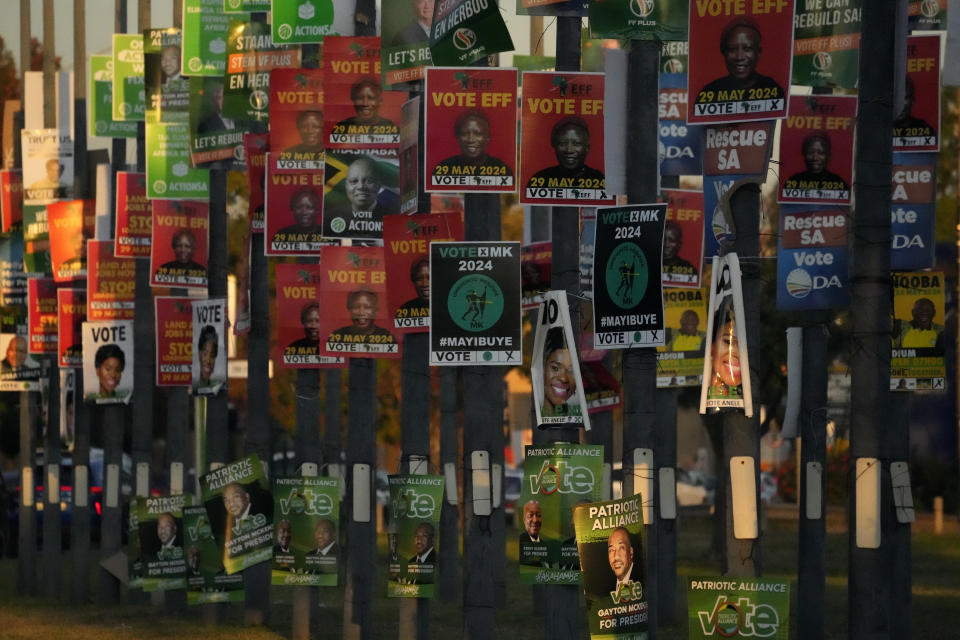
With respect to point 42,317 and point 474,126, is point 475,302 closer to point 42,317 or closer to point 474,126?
point 474,126

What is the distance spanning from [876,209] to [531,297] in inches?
283

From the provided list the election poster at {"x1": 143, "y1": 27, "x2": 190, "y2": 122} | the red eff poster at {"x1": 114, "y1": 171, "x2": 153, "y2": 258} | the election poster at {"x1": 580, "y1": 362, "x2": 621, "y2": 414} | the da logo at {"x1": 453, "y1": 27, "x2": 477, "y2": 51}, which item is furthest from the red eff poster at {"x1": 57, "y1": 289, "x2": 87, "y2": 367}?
the da logo at {"x1": 453, "y1": 27, "x2": 477, "y2": 51}

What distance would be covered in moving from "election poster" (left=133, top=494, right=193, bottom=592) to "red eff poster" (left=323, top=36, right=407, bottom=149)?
20.8ft

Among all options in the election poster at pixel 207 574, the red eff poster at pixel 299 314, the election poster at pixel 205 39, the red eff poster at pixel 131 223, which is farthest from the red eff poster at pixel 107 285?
the red eff poster at pixel 299 314

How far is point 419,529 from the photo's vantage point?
19.2 metres

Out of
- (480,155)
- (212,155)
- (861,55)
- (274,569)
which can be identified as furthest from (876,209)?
(212,155)

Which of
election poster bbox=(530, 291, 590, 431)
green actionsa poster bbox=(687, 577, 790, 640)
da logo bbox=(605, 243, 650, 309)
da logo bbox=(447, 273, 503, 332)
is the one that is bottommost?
green actionsa poster bbox=(687, 577, 790, 640)

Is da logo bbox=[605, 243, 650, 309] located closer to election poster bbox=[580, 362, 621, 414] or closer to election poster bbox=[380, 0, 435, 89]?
election poster bbox=[580, 362, 621, 414]

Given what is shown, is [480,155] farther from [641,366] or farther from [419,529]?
[419,529]

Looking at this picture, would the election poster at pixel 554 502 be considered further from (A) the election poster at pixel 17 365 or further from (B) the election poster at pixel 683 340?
(A) the election poster at pixel 17 365

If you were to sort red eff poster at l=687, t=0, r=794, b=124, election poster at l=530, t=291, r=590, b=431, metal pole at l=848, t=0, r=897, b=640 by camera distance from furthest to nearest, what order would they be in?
election poster at l=530, t=291, r=590, b=431
red eff poster at l=687, t=0, r=794, b=124
metal pole at l=848, t=0, r=897, b=640

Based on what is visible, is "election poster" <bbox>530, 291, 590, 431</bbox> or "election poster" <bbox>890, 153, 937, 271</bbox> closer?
"election poster" <bbox>530, 291, 590, 431</bbox>

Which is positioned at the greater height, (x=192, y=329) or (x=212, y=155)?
(x=212, y=155)

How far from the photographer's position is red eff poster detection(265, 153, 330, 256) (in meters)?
23.1
